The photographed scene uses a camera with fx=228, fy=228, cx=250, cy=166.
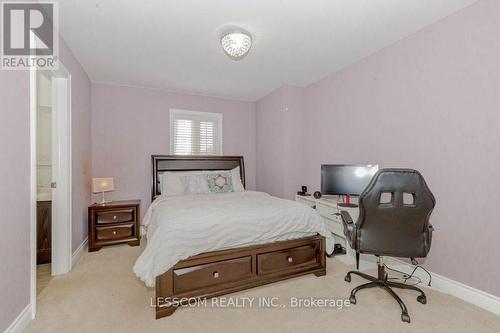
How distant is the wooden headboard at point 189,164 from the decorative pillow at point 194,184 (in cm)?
54

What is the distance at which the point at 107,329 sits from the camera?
5.56 feet

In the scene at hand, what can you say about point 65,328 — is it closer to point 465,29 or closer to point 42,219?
point 42,219

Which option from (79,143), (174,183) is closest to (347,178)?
(174,183)

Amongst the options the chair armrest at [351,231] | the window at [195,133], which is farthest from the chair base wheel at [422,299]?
the window at [195,133]

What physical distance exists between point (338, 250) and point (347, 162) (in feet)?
4.05

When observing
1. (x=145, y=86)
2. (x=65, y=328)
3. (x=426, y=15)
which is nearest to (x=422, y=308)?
(x=426, y=15)

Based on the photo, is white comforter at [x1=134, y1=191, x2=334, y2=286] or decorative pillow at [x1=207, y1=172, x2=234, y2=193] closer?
white comforter at [x1=134, y1=191, x2=334, y2=286]

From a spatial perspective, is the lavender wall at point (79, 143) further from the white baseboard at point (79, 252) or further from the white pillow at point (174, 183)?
the white pillow at point (174, 183)

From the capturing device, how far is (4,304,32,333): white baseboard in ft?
5.14

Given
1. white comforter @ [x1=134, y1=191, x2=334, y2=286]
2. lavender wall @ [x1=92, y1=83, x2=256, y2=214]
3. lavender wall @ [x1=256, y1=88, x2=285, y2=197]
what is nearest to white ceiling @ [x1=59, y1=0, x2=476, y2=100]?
lavender wall @ [x1=92, y1=83, x2=256, y2=214]

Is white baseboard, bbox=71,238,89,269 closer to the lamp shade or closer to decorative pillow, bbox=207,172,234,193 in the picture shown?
the lamp shade

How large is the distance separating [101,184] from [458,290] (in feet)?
14.6

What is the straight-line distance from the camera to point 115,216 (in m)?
3.41

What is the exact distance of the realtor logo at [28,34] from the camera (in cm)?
157
